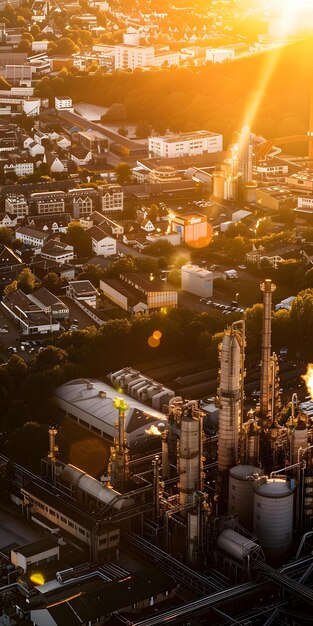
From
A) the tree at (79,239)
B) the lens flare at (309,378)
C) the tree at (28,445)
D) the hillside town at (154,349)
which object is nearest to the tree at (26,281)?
the hillside town at (154,349)

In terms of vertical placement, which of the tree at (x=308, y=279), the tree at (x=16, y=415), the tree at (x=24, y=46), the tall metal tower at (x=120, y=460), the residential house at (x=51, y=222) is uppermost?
the tall metal tower at (x=120, y=460)

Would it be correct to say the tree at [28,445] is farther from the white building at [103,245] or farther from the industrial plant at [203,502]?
the white building at [103,245]

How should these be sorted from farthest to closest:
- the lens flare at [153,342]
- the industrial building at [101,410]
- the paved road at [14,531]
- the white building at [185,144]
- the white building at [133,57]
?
1. the white building at [133,57]
2. the white building at [185,144]
3. the lens flare at [153,342]
4. the industrial building at [101,410]
5. the paved road at [14,531]

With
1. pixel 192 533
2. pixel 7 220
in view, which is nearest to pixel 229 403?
pixel 192 533

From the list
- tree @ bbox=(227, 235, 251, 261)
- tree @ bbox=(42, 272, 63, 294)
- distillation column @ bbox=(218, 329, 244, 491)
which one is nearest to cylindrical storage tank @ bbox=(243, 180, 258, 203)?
tree @ bbox=(227, 235, 251, 261)

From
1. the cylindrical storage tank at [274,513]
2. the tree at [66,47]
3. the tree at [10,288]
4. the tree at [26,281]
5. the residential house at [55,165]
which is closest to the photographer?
the cylindrical storage tank at [274,513]

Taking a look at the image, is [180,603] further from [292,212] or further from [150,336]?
[292,212]

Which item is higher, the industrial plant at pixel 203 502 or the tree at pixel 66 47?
the industrial plant at pixel 203 502

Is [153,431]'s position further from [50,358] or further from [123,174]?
[123,174]
